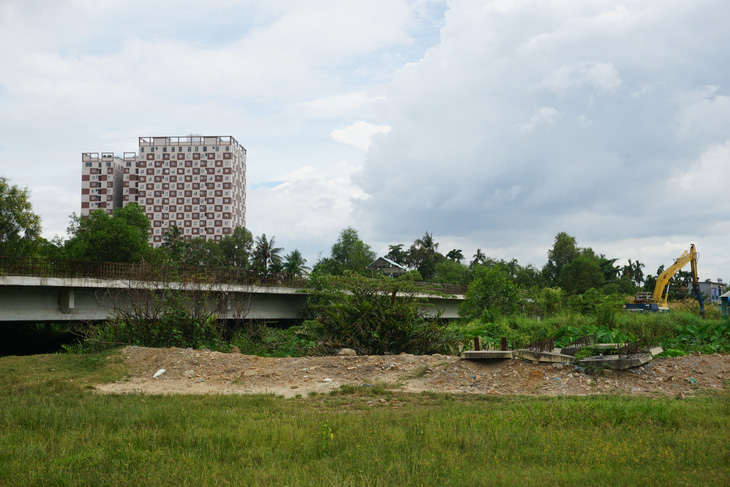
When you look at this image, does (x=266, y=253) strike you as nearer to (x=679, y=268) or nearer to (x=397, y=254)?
(x=397, y=254)

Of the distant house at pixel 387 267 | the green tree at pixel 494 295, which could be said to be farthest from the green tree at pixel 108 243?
the green tree at pixel 494 295

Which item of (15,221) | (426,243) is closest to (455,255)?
(426,243)

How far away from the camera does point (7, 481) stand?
5340mm

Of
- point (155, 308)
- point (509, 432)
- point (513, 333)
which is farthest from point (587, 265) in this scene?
point (509, 432)

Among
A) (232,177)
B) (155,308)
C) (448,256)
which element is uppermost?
(232,177)

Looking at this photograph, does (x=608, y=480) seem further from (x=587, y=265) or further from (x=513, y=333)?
(x=587, y=265)

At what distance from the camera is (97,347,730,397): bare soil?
1075cm

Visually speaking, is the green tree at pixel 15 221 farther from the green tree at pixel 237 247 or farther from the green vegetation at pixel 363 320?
the green tree at pixel 237 247

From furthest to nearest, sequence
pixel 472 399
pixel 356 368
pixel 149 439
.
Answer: pixel 356 368 < pixel 472 399 < pixel 149 439

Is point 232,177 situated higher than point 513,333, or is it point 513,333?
point 232,177

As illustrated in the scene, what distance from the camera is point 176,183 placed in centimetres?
11394

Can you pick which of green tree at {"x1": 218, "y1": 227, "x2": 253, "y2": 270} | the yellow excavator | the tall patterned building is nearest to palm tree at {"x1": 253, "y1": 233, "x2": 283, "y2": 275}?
green tree at {"x1": 218, "y1": 227, "x2": 253, "y2": 270}

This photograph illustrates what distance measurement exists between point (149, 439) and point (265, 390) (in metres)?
4.60

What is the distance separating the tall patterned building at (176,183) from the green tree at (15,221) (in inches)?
2741
